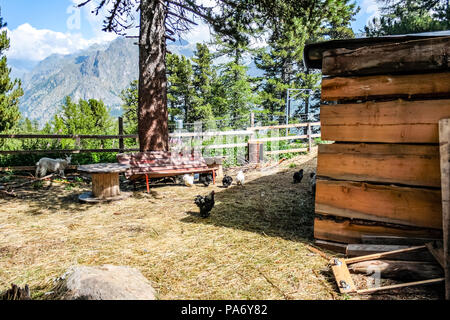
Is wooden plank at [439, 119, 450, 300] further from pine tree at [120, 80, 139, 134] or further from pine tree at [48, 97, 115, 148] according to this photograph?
pine tree at [120, 80, 139, 134]

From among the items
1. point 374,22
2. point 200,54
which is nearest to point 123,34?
point 374,22

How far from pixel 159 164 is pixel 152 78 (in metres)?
2.54

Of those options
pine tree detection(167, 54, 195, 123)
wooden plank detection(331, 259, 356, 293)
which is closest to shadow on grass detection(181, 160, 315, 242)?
wooden plank detection(331, 259, 356, 293)

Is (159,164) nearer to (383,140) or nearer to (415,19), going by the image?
(383,140)

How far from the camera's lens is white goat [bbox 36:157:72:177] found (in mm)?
8469

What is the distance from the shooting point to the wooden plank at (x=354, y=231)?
2941 mm

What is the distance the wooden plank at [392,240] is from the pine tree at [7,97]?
16.5 metres

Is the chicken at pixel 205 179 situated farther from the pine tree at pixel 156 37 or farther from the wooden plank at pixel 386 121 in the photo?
the wooden plank at pixel 386 121

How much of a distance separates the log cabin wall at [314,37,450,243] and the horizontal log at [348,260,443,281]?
51 centimetres

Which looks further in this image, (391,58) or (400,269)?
(391,58)

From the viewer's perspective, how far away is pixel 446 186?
2.45 metres

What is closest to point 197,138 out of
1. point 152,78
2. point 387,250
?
point 152,78

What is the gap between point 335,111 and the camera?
336 centimetres

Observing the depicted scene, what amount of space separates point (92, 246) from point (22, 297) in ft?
5.37
